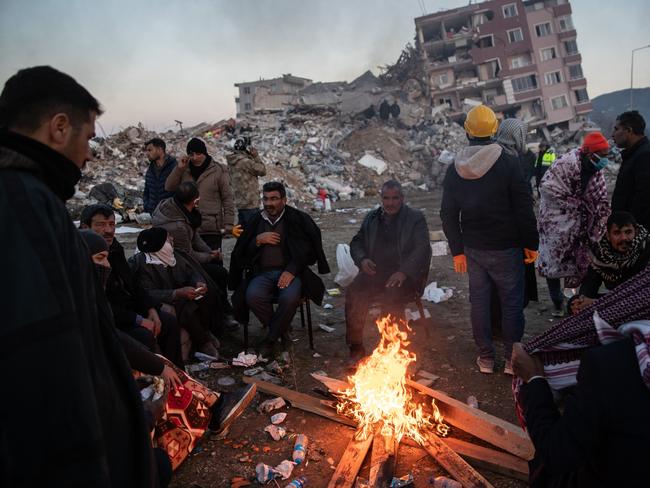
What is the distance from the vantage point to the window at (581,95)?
140 ft

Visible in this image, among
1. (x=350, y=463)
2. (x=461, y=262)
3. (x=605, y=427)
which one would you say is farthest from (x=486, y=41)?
(x=605, y=427)

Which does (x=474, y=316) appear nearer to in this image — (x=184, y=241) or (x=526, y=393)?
(x=526, y=393)

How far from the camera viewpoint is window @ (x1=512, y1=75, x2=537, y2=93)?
42.3 m

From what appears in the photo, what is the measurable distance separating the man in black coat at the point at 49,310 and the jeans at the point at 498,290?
3.57m

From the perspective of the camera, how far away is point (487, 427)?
117 inches

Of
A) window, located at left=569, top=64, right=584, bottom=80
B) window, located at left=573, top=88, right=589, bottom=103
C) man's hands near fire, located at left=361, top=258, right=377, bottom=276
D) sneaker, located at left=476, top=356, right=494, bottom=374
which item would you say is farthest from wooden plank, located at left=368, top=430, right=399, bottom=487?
window, located at left=569, top=64, right=584, bottom=80

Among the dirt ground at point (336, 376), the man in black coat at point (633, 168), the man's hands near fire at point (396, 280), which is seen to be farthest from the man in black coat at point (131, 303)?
the man in black coat at point (633, 168)

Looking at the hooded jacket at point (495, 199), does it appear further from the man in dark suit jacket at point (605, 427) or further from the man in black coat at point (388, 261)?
the man in dark suit jacket at point (605, 427)

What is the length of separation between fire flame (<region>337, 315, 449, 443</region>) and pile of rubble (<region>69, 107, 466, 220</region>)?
10.9 metres

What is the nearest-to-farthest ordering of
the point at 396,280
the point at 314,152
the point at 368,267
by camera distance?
the point at 396,280
the point at 368,267
the point at 314,152

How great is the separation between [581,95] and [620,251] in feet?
157

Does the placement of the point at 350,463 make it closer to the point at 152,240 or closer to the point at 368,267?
the point at 368,267

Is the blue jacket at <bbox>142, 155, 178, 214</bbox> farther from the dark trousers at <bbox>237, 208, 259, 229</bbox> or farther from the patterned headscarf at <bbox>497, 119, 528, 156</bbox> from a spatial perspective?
the patterned headscarf at <bbox>497, 119, 528, 156</bbox>

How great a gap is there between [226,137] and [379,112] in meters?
13.0
